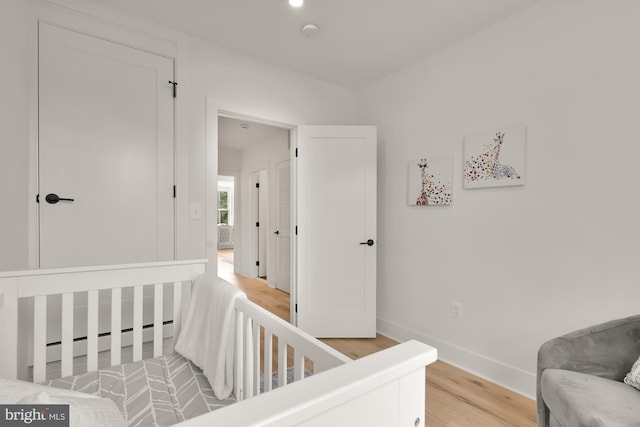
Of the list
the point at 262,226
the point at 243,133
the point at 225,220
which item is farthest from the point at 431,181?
the point at 225,220

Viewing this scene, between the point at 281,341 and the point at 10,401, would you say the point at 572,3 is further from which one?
the point at 10,401

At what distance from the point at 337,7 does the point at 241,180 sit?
428 centimetres

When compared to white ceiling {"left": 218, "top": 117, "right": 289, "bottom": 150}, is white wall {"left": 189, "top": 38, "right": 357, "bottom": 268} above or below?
below

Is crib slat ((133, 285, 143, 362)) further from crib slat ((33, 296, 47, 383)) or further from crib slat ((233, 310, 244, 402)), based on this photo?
crib slat ((233, 310, 244, 402))

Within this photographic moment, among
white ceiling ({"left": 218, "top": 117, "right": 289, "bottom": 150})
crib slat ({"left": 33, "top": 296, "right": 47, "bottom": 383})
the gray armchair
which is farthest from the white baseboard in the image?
white ceiling ({"left": 218, "top": 117, "right": 289, "bottom": 150})

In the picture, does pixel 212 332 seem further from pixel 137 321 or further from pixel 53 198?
pixel 53 198

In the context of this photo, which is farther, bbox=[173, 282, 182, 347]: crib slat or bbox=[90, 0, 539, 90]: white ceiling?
bbox=[90, 0, 539, 90]: white ceiling

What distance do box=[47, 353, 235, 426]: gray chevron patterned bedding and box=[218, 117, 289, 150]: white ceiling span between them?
3219 mm

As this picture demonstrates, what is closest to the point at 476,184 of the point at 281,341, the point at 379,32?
the point at 379,32

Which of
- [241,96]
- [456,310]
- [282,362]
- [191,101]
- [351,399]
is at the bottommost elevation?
[456,310]

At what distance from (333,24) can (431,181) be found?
1.37 metres

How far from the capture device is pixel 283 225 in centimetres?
464

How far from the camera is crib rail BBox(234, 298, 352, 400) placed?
83 centimetres

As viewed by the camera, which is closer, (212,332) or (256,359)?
(256,359)
